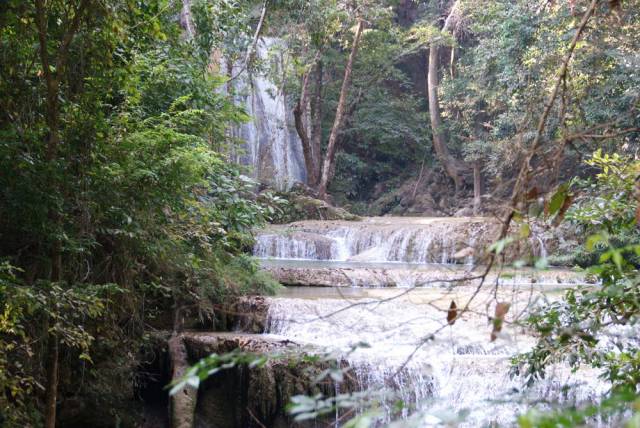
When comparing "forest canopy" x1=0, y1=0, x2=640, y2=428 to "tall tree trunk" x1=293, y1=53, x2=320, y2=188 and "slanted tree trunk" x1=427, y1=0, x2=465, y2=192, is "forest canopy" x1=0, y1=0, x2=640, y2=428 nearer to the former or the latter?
"tall tree trunk" x1=293, y1=53, x2=320, y2=188

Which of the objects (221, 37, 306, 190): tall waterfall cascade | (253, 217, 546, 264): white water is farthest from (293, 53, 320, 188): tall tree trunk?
(253, 217, 546, 264): white water

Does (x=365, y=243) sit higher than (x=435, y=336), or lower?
higher

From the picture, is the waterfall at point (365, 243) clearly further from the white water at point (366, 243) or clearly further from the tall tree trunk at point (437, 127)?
the tall tree trunk at point (437, 127)

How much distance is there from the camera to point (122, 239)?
5883 millimetres

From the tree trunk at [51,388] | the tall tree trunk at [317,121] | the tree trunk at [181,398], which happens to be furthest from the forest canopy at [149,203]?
the tall tree trunk at [317,121]

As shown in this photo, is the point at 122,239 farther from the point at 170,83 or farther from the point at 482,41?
the point at 482,41

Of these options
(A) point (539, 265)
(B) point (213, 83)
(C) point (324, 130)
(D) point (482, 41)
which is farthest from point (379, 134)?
(A) point (539, 265)

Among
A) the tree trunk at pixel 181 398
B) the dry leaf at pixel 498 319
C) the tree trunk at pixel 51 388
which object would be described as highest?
the dry leaf at pixel 498 319

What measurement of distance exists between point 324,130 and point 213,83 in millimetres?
17877

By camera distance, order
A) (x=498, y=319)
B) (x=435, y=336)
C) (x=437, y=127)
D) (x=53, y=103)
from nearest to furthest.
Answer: (x=498, y=319), (x=435, y=336), (x=53, y=103), (x=437, y=127)

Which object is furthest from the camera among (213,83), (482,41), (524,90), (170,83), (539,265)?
(482,41)

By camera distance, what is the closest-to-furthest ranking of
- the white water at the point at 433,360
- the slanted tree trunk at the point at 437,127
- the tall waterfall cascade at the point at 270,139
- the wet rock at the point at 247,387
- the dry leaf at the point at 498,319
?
1. the dry leaf at the point at 498,319
2. the white water at the point at 433,360
3. the wet rock at the point at 247,387
4. the tall waterfall cascade at the point at 270,139
5. the slanted tree trunk at the point at 437,127

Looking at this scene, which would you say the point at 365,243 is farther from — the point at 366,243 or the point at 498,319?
the point at 498,319

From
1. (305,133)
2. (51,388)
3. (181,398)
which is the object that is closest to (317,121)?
(305,133)
